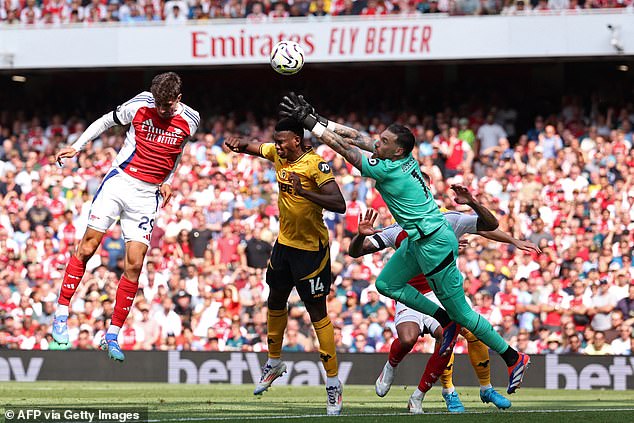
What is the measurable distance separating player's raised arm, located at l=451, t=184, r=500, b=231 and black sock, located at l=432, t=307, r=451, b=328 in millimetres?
936

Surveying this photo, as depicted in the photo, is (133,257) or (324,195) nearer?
(324,195)

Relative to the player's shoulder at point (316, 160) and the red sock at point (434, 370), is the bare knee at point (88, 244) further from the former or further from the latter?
the red sock at point (434, 370)

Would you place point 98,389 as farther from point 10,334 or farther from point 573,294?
point 573,294

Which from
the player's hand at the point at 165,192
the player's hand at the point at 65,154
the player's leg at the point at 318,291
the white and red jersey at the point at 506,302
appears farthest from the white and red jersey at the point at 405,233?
the white and red jersey at the point at 506,302

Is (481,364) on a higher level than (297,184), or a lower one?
lower

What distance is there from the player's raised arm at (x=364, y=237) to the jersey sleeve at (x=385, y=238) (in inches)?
1.7

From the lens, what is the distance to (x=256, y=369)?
18.1 meters

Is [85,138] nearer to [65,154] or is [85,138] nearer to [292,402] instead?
[65,154]

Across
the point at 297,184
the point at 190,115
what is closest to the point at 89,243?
the point at 190,115

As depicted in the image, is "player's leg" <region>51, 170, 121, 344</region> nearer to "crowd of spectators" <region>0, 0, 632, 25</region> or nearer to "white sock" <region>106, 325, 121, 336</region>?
"white sock" <region>106, 325, 121, 336</region>

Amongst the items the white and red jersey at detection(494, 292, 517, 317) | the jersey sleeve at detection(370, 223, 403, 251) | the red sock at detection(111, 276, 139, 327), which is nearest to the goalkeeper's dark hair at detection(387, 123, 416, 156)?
the jersey sleeve at detection(370, 223, 403, 251)

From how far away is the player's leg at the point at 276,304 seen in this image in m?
12.1

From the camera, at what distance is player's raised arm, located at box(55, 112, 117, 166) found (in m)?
11.9

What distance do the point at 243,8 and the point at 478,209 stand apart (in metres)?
14.3
